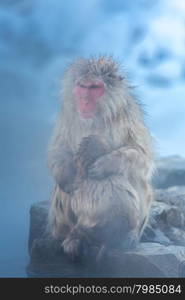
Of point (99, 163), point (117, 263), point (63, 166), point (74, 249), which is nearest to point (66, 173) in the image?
point (63, 166)

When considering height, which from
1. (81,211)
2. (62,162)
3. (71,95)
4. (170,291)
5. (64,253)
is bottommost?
(170,291)

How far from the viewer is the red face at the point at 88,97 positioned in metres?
2.85

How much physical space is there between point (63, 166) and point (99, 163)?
154 mm

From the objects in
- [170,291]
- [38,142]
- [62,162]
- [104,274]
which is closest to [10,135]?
[38,142]

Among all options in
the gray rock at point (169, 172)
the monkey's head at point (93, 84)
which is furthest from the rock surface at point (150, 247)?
the monkey's head at point (93, 84)

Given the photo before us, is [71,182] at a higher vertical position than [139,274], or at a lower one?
higher

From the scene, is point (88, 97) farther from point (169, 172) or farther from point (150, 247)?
point (150, 247)

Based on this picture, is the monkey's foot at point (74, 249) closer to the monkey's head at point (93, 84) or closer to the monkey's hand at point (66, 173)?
the monkey's hand at point (66, 173)

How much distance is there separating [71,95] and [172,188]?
0.64 metres

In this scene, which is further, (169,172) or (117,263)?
(169,172)

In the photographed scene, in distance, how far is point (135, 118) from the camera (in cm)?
286

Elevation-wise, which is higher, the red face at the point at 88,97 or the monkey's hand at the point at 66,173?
the red face at the point at 88,97

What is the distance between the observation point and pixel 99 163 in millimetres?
2781

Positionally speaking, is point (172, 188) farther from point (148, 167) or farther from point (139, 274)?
point (139, 274)
